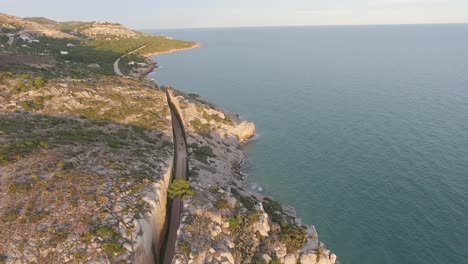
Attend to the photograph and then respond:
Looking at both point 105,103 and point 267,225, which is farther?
point 105,103

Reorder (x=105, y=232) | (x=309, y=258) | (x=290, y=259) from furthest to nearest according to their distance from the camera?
(x=309, y=258), (x=290, y=259), (x=105, y=232)

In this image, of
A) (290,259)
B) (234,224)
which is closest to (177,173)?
(234,224)

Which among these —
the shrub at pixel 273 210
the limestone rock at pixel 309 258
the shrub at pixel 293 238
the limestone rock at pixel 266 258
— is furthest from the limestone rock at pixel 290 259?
the shrub at pixel 273 210

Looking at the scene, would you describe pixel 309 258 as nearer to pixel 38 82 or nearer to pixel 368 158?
pixel 368 158

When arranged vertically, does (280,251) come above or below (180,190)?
below

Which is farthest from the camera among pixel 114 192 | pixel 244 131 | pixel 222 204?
pixel 244 131

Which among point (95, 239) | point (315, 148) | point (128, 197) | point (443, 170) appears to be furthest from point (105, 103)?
point (443, 170)

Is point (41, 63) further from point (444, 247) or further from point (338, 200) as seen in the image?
point (444, 247)

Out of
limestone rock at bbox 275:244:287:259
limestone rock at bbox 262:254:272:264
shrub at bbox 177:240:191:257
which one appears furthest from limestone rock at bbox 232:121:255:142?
shrub at bbox 177:240:191:257
